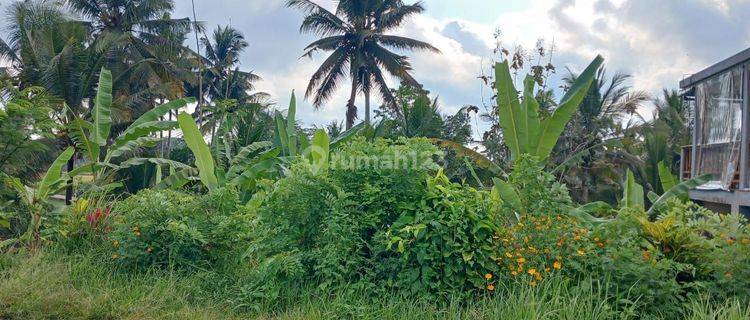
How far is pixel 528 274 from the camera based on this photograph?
4395 millimetres

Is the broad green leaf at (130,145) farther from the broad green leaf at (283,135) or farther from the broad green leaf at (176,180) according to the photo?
the broad green leaf at (283,135)

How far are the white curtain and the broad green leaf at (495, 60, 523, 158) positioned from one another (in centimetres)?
482

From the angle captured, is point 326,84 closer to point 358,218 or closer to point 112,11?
point 112,11

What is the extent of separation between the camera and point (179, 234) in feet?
18.6

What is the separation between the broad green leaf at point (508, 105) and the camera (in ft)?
23.3

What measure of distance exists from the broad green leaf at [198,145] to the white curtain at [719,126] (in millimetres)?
8196

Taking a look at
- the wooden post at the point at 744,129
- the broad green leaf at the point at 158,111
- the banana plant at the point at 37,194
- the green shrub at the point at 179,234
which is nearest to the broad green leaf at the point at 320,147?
the green shrub at the point at 179,234

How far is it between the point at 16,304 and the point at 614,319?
4.53m

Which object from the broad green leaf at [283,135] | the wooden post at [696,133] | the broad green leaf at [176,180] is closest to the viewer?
the broad green leaf at [176,180]

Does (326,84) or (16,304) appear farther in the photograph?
(326,84)

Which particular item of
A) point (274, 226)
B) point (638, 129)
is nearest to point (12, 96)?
point (274, 226)

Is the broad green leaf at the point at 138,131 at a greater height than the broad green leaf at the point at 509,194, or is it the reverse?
the broad green leaf at the point at 138,131

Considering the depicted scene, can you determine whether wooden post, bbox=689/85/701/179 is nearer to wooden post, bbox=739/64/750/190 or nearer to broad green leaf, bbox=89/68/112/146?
wooden post, bbox=739/64/750/190

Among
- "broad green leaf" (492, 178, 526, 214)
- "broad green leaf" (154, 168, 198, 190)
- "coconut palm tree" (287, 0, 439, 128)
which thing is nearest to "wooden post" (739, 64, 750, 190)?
"broad green leaf" (492, 178, 526, 214)
